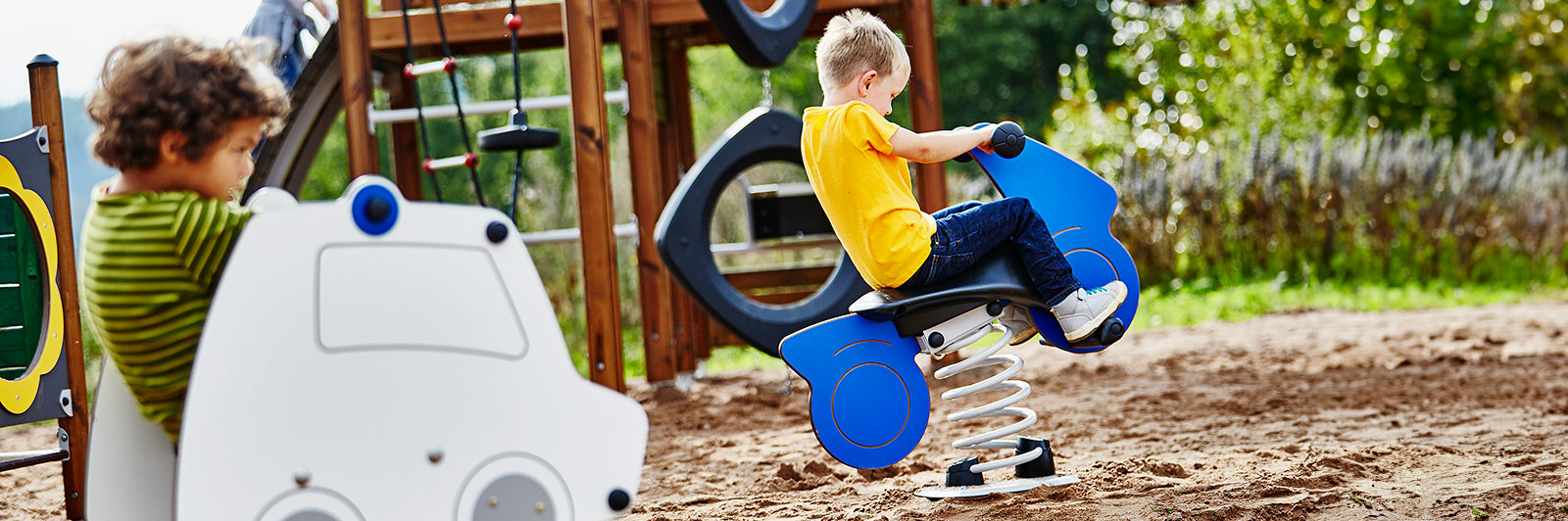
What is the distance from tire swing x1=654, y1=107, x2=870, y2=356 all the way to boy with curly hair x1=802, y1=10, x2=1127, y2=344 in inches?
25.7

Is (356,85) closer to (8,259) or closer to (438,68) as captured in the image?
(438,68)

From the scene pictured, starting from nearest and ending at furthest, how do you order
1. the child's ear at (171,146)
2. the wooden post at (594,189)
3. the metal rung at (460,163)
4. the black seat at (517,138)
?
the child's ear at (171,146) → the black seat at (517,138) → the metal rung at (460,163) → the wooden post at (594,189)

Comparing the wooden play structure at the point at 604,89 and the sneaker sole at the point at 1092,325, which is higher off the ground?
the wooden play structure at the point at 604,89

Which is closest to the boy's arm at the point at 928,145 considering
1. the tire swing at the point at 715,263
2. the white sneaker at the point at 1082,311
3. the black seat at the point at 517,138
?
the white sneaker at the point at 1082,311

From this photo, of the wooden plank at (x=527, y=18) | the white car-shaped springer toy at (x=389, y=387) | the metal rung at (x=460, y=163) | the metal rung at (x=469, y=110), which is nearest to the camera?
the white car-shaped springer toy at (x=389, y=387)

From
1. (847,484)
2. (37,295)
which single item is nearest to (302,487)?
(847,484)

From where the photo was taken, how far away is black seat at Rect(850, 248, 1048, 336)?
3.11 meters

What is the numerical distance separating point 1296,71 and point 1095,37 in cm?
1636

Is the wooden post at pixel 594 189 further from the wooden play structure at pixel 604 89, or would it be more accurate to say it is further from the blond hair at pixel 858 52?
the blond hair at pixel 858 52

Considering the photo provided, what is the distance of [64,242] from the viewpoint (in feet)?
12.3

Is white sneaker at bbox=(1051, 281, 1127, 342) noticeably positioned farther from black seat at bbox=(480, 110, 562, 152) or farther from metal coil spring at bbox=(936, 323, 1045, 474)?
black seat at bbox=(480, 110, 562, 152)

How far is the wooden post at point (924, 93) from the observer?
18.3 feet

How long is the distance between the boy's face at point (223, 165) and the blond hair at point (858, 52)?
57.4 inches

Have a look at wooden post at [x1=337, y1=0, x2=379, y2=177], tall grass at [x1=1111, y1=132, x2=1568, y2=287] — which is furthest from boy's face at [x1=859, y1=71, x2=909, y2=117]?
tall grass at [x1=1111, y1=132, x2=1568, y2=287]
